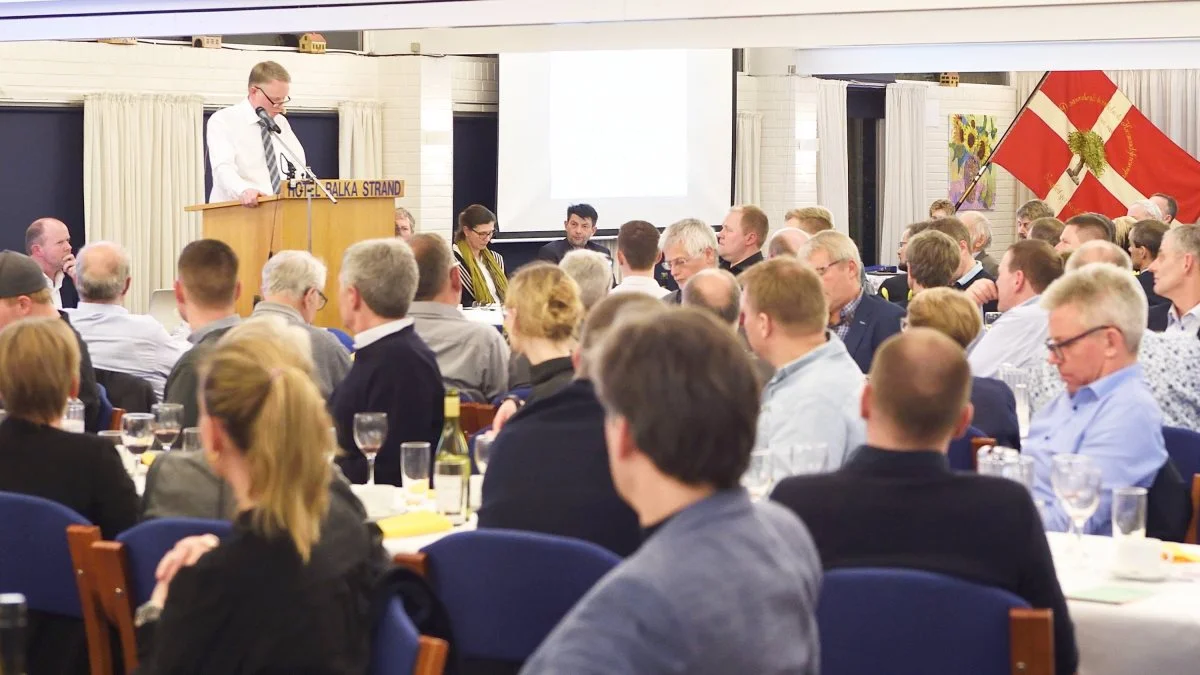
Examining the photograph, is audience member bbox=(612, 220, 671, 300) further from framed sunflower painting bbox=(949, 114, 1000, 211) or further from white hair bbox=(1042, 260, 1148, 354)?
framed sunflower painting bbox=(949, 114, 1000, 211)

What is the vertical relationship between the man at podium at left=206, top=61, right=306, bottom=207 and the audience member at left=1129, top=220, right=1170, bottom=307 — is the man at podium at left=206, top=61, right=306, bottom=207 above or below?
above

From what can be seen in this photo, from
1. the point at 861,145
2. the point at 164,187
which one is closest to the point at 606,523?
the point at 164,187

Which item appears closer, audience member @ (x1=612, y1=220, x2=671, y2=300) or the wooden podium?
audience member @ (x1=612, y1=220, x2=671, y2=300)

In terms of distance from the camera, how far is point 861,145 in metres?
17.4

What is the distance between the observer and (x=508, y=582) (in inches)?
120

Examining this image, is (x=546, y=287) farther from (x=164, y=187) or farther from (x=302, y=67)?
(x=302, y=67)

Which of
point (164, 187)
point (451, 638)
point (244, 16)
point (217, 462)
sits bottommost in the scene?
point (451, 638)

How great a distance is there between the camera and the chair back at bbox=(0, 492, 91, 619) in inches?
139

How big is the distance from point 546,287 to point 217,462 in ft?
6.40

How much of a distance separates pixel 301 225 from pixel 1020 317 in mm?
3656

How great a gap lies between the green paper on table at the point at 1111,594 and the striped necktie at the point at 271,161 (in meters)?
6.48

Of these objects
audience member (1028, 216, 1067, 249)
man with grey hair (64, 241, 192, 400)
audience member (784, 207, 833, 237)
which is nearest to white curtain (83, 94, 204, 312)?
audience member (784, 207, 833, 237)

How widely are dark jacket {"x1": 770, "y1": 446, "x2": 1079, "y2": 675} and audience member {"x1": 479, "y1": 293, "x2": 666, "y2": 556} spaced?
569 mm

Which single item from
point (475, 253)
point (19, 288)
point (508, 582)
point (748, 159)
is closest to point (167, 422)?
point (19, 288)
